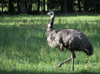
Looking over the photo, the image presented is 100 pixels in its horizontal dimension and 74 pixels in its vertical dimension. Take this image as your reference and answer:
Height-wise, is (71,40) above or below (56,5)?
above

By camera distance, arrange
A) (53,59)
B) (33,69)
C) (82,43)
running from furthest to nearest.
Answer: (53,59) → (33,69) → (82,43)

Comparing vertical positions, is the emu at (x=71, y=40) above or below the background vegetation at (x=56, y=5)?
above

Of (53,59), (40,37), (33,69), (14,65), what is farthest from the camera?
(40,37)

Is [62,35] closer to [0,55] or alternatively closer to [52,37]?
[52,37]

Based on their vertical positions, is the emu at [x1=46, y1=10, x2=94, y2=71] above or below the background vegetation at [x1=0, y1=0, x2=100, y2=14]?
above

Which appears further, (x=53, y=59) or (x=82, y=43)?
(x=53, y=59)

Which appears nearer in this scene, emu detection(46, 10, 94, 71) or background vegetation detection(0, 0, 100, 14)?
emu detection(46, 10, 94, 71)

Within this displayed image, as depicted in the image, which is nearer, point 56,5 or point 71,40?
point 71,40

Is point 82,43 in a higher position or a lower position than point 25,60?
higher

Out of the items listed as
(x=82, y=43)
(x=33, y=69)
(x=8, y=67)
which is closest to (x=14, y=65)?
(x=8, y=67)

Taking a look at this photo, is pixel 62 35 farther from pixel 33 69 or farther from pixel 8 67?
pixel 8 67

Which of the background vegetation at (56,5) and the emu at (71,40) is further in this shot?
the background vegetation at (56,5)

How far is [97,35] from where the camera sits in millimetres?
11031

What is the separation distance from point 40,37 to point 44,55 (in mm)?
3112
